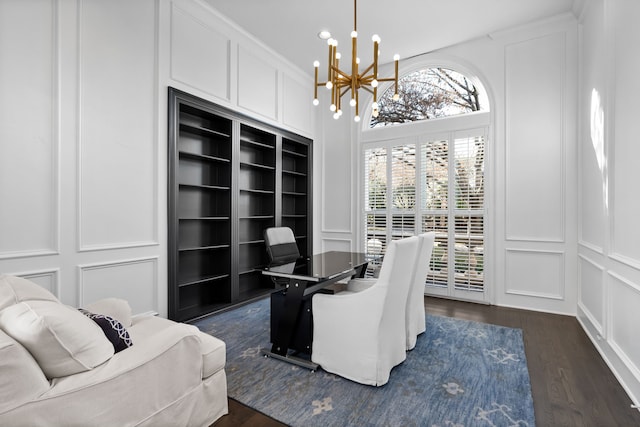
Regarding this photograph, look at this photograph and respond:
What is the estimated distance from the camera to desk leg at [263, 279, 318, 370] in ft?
7.83

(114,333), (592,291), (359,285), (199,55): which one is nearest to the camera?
(114,333)

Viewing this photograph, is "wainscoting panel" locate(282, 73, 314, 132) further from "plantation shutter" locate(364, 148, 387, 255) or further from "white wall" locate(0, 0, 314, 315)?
"white wall" locate(0, 0, 314, 315)

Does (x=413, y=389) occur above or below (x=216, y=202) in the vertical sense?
below

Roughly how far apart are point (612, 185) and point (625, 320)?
0.98 metres

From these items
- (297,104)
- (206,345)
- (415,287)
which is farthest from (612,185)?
(297,104)

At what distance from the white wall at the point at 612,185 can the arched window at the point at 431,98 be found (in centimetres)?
124

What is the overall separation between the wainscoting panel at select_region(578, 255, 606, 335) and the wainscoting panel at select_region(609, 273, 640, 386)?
0.22 meters

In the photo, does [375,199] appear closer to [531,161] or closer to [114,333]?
[531,161]

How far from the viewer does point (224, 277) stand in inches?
150

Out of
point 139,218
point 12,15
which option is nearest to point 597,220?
point 139,218

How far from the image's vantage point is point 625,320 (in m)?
2.16

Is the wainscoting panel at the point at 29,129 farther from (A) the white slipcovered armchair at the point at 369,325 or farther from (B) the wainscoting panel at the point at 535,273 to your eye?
(B) the wainscoting panel at the point at 535,273

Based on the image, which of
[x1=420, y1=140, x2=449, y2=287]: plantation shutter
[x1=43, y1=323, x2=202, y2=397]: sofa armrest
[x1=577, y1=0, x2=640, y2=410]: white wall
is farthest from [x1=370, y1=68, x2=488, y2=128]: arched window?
[x1=43, y1=323, x2=202, y2=397]: sofa armrest

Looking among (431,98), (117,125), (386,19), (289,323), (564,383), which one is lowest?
(564,383)
